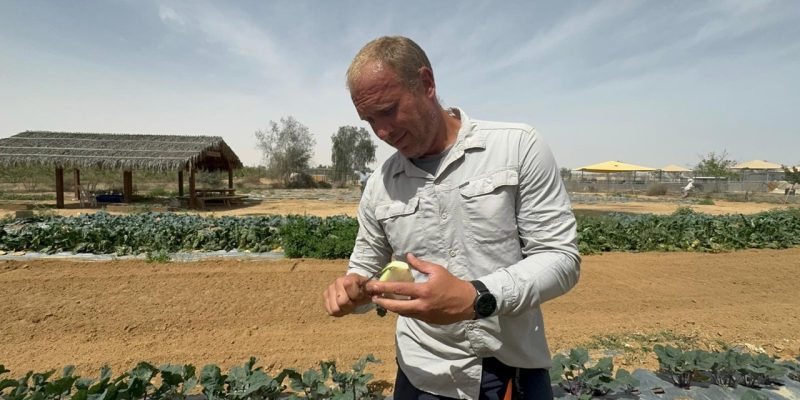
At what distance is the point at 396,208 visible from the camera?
4.75ft

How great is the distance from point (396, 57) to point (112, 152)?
21.3m

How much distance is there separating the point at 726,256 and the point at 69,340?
1011 cm

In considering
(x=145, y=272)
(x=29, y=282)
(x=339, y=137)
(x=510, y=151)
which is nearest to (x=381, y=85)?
(x=510, y=151)

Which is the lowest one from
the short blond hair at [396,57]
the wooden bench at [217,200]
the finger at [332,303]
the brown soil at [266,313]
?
the brown soil at [266,313]

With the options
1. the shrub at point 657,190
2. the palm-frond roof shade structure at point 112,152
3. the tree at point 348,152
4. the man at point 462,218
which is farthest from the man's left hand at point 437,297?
the tree at point 348,152

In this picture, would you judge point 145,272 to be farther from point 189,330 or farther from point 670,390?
point 670,390

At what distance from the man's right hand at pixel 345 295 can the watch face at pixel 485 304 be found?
45cm

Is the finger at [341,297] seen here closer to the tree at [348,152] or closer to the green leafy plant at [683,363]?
the green leafy plant at [683,363]

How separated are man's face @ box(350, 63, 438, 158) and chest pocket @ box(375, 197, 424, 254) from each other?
0.58 ft

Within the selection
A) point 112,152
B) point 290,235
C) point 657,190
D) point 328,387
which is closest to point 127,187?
point 112,152

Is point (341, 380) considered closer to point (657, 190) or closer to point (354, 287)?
point (354, 287)

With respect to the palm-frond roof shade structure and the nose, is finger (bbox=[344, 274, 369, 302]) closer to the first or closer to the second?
the nose

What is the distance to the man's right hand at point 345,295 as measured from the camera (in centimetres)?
135

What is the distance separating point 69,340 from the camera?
14.1ft
